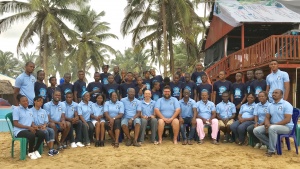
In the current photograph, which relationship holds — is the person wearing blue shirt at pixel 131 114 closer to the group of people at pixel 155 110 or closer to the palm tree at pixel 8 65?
the group of people at pixel 155 110

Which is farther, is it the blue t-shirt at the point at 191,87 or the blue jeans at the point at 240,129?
the blue t-shirt at the point at 191,87

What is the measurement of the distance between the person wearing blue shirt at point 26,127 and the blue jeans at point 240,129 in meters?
4.25

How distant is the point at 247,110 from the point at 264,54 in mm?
4768

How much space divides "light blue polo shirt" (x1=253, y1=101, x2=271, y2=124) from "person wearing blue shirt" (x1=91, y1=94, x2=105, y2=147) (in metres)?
3.47

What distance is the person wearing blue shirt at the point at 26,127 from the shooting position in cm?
581

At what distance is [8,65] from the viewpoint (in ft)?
161

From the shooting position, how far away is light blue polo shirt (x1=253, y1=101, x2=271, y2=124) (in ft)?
21.7

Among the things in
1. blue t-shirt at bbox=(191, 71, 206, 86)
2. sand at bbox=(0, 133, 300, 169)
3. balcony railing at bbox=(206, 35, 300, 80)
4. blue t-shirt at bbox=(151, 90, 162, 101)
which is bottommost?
sand at bbox=(0, 133, 300, 169)

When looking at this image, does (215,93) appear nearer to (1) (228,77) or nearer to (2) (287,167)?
(2) (287,167)

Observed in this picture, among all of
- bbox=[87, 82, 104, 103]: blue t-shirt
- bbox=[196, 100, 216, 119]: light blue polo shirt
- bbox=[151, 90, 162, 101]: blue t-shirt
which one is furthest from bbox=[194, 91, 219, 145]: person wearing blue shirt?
bbox=[87, 82, 104, 103]: blue t-shirt

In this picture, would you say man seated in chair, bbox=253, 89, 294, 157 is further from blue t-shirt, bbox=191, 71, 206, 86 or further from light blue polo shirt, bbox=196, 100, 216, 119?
blue t-shirt, bbox=191, 71, 206, 86

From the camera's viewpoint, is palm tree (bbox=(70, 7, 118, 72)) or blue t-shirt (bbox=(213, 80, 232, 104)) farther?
palm tree (bbox=(70, 7, 118, 72))

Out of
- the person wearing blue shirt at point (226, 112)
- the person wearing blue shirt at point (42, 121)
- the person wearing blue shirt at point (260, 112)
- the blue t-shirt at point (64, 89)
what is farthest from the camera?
the blue t-shirt at point (64, 89)

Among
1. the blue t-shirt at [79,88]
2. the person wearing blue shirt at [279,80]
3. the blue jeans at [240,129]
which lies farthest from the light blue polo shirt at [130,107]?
the person wearing blue shirt at [279,80]
